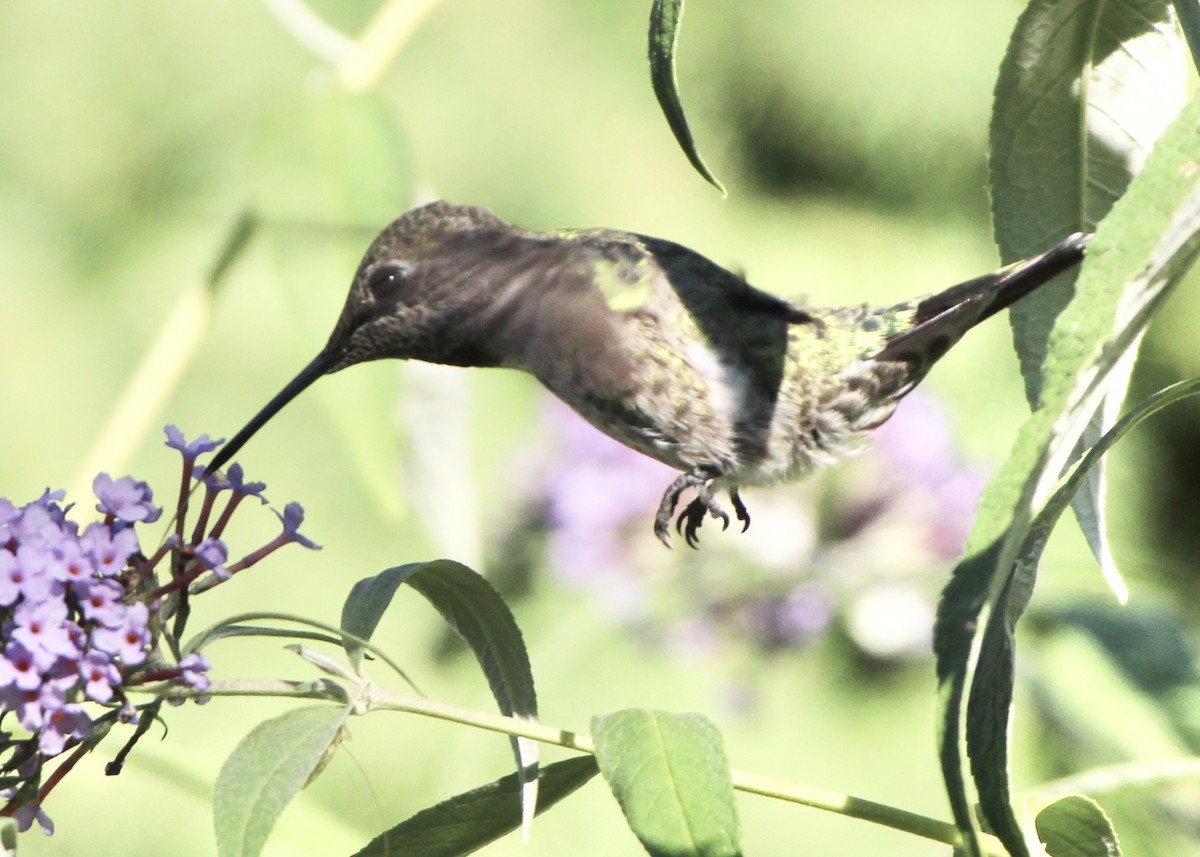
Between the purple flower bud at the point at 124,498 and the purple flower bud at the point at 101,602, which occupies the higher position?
the purple flower bud at the point at 124,498

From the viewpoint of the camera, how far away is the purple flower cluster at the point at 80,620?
2.22 ft

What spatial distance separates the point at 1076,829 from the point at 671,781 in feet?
0.78

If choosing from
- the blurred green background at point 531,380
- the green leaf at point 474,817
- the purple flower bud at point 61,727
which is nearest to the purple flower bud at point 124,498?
the purple flower bud at point 61,727

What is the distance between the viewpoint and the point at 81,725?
683mm

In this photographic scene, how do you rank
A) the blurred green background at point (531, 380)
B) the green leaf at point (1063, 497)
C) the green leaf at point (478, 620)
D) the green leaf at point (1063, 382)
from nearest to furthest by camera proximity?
the green leaf at point (1063, 382)
the green leaf at point (1063, 497)
the green leaf at point (478, 620)
the blurred green background at point (531, 380)

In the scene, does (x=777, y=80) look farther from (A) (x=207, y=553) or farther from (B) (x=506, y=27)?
(A) (x=207, y=553)

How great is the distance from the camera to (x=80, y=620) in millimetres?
717

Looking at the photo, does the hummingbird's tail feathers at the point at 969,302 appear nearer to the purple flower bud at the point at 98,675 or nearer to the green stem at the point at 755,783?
the green stem at the point at 755,783

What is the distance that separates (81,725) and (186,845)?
7.94 feet

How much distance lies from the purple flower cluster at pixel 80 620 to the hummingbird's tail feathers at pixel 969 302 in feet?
1.65

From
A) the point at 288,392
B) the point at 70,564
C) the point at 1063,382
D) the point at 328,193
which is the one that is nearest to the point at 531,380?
the point at 328,193

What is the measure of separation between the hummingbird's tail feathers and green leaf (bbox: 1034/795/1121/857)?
31cm

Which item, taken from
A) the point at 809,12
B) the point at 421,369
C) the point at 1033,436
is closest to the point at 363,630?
the point at 1033,436

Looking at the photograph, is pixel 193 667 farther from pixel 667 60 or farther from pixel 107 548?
pixel 667 60
